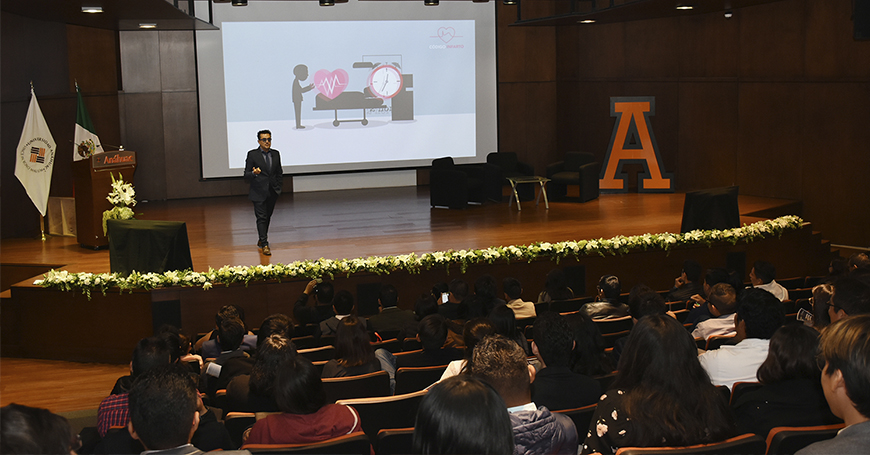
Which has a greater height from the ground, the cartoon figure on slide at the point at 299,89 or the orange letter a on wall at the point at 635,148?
the cartoon figure on slide at the point at 299,89

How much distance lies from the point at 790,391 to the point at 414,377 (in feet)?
6.28

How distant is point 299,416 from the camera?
2852mm

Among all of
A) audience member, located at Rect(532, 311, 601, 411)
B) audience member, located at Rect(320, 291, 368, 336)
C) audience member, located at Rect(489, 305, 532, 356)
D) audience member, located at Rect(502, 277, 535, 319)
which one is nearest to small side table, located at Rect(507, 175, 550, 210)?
audience member, located at Rect(502, 277, 535, 319)

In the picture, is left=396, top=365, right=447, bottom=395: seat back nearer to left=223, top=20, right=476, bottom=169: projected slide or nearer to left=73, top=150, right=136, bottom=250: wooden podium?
left=73, top=150, right=136, bottom=250: wooden podium

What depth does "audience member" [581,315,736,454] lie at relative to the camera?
7.99 ft

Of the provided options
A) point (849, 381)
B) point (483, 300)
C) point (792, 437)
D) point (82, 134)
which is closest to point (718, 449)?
point (792, 437)

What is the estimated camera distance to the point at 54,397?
→ 609cm

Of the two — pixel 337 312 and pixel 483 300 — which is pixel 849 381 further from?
pixel 337 312

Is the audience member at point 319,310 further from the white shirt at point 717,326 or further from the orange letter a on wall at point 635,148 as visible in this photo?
the orange letter a on wall at point 635,148

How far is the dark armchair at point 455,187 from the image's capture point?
37.0 ft

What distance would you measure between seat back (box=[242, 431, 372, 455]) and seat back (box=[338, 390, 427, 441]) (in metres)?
0.64

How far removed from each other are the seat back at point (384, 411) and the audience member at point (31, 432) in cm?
165

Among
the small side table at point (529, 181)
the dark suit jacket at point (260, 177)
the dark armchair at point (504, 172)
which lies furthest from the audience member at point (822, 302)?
the dark armchair at point (504, 172)

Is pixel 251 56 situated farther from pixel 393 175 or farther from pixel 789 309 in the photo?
pixel 789 309
